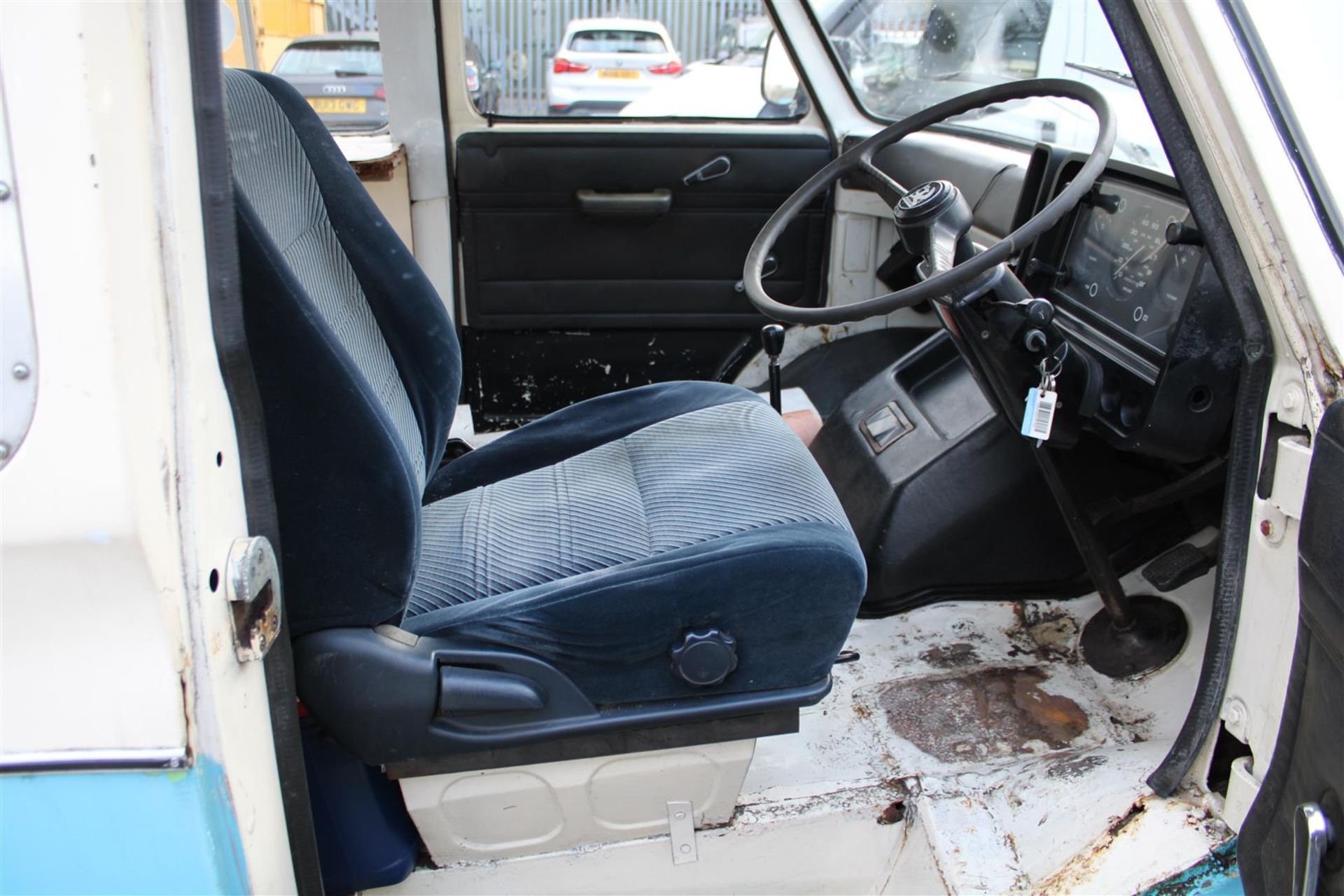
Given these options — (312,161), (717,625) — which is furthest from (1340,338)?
(312,161)

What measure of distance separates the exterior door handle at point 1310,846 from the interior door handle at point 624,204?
5.81ft

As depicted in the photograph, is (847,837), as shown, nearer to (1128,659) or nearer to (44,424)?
(1128,659)

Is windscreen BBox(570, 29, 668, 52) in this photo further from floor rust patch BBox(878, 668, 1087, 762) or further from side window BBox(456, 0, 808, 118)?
floor rust patch BBox(878, 668, 1087, 762)

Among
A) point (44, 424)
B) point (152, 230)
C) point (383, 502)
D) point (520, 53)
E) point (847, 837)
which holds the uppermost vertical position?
point (520, 53)

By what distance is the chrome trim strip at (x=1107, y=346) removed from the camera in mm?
1397

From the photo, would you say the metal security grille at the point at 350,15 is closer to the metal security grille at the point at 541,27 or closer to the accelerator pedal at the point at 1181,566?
the metal security grille at the point at 541,27

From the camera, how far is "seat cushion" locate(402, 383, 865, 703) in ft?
3.56

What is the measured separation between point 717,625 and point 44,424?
650 mm

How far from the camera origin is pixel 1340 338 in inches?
35.5

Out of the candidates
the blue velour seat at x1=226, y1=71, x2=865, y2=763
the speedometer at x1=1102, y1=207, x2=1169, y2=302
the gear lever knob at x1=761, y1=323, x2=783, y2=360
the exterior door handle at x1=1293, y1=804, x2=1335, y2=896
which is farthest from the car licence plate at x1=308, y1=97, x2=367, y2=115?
the exterior door handle at x1=1293, y1=804, x2=1335, y2=896

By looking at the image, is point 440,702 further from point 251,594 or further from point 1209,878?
point 1209,878

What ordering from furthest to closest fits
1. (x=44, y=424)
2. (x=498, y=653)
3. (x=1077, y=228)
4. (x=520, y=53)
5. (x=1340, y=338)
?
(x=520, y=53) < (x=1077, y=228) < (x=498, y=653) < (x=1340, y=338) < (x=44, y=424)

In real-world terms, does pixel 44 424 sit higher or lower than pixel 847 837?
higher

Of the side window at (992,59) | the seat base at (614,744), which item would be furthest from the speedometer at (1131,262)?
the seat base at (614,744)
